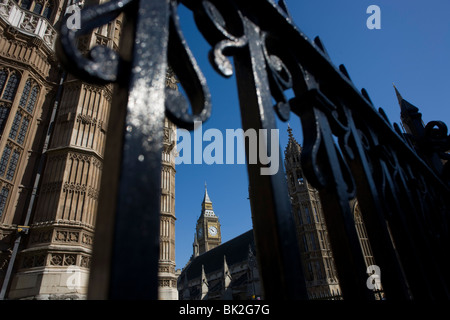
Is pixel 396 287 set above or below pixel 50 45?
below

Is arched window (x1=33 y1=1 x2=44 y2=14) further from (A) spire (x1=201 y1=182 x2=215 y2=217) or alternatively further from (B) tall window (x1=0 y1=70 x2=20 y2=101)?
(A) spire (x1=201 y1=182 x2=215 y2=217)

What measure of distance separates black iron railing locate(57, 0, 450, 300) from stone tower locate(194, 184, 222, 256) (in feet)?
189

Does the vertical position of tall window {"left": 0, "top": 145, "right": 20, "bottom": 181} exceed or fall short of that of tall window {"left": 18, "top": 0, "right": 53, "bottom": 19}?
it falls short

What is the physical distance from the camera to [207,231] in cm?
5872

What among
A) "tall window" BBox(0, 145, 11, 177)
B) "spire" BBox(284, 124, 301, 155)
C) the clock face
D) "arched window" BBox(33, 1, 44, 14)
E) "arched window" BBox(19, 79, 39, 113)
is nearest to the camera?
"tall window" BBox(0, 145, 11, 177)

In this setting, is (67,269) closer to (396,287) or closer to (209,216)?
(396,287)

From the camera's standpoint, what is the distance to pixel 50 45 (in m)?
12.6

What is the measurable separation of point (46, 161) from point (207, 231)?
50.3 metres

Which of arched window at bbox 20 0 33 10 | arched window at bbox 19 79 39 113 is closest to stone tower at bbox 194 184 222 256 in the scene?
arched window at bbox 19 79 39 113

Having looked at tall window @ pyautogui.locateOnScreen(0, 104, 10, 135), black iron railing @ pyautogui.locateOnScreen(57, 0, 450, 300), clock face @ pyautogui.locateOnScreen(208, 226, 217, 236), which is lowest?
black iron railing @ pyautogui.locateOnScreen(57, 0, 450, 300)

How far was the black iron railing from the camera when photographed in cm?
49

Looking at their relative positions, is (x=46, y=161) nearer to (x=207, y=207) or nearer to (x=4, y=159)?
(x=4, y=159)
